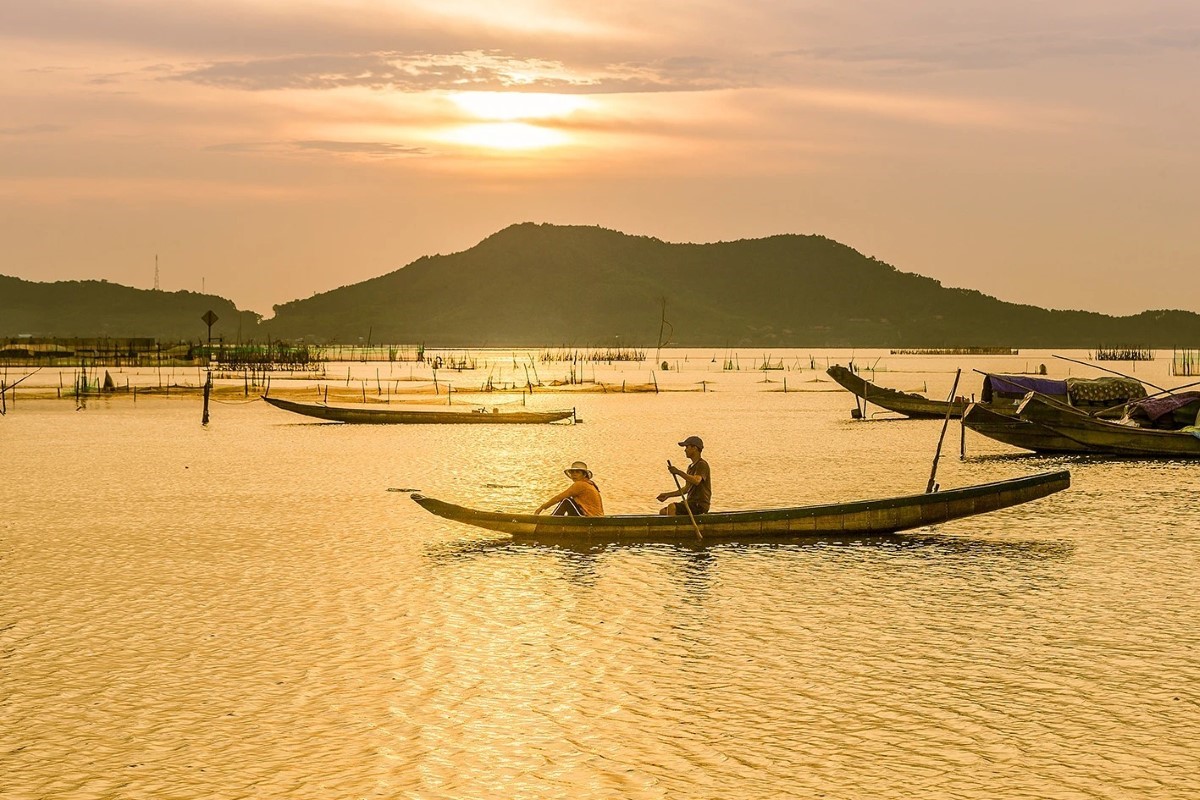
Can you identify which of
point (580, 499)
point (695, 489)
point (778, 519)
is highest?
point (695, 489)

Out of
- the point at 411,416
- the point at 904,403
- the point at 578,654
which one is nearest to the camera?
the point at 578,654

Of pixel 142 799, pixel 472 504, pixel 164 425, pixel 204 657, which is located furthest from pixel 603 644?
pixel 164 425

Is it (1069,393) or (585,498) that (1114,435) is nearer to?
(1069,393)

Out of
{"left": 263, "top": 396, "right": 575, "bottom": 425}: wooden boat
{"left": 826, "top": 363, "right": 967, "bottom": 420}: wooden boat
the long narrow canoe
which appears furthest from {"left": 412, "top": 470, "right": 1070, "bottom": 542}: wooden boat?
{"left": 263, "top": 396, "right": 575, "bottom": 425}: wooden boat

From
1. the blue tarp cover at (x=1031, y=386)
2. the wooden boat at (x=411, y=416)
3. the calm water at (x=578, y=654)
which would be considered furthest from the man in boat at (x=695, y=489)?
the wooden boat at (x=411, y=416)

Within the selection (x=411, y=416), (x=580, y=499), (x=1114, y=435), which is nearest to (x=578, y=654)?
(x=580, y=499)

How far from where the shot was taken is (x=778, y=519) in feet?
53.7

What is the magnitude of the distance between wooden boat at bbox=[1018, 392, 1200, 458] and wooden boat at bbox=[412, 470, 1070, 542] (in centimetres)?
1167

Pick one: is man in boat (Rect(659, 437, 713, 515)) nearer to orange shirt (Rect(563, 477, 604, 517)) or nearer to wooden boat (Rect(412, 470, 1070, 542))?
wooden boat (Rect(412, 470, 1070, 542))

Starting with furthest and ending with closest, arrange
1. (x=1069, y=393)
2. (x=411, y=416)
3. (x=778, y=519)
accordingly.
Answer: (x=411, y=416) → (x=1069, y=393) → (x=778, y=519)

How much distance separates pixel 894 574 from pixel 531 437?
2215 cm

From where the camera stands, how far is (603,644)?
454 inches

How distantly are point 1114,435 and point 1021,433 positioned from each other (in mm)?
2106

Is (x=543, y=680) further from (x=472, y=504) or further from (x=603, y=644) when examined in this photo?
(x=472, y=504)
